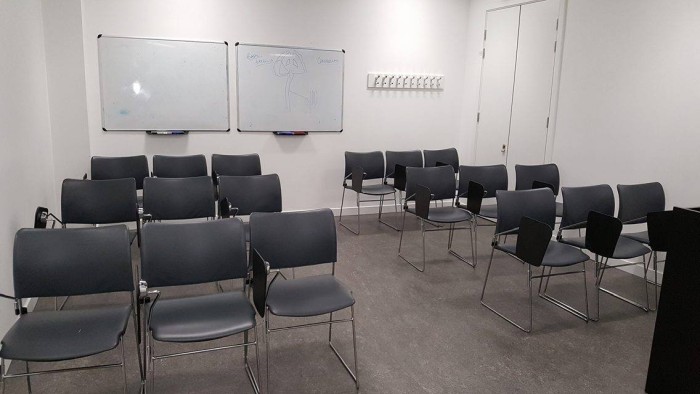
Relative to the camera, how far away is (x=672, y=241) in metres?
1.93

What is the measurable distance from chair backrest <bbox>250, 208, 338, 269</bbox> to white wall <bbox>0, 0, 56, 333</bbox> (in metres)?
1.61

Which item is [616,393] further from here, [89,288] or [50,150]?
[50,150]

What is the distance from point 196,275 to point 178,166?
Answer: 104 inches

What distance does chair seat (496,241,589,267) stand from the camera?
3.54 meters

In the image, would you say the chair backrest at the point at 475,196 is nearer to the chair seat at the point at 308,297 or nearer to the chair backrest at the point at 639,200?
the chair backrest at the point at 639,200

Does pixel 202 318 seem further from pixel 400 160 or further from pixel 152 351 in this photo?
pixel 400 160

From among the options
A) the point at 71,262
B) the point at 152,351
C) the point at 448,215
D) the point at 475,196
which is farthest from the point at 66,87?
the point at 475,196

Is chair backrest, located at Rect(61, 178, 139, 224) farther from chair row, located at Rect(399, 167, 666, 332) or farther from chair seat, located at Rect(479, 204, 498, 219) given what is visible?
chair seat, located at Rect(479, 204, 498, 219)

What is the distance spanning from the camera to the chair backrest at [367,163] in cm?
613

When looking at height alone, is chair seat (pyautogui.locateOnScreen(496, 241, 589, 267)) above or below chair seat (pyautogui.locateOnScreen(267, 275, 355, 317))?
above

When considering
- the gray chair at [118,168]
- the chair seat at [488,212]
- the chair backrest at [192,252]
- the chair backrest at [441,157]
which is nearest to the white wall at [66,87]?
the gray chair at [118,168]

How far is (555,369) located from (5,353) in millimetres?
2972

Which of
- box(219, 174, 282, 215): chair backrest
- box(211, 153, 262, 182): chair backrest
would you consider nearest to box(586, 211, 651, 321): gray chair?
box(219, 174, 282, 215): chair backrest

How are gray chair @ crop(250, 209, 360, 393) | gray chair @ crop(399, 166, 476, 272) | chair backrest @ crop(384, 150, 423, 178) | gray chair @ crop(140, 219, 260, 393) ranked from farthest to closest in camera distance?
chair backrest @ crop(384, 150, 423, 178) < gray chair @ crop(399, 166, 476, 272) < gray chair @ crop(250, 209, 360, 393) < gray chair @ crop(140, 219, 260, 393)
